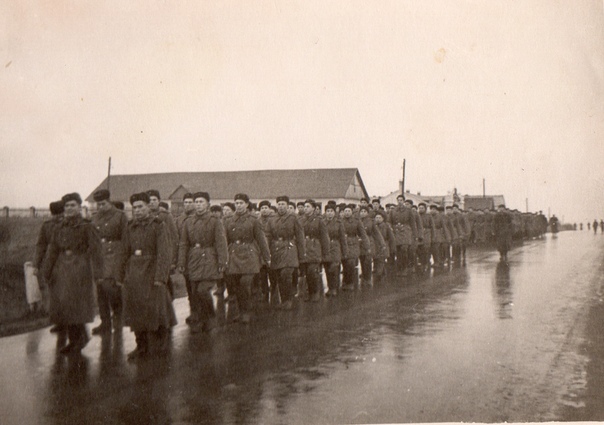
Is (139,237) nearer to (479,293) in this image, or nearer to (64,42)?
(64,42)

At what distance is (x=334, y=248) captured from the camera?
10.9m

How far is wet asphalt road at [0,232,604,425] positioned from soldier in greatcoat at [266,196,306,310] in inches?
33.8

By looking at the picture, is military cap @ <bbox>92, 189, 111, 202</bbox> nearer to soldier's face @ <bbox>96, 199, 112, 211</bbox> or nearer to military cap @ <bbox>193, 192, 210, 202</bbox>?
soldier's face @ <bbox>96, 199, 112, 211</bbox>

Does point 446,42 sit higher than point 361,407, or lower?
higher

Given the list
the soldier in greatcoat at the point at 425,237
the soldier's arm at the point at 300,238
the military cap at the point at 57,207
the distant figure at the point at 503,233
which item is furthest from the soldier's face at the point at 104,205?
the distant figure at the point at 503,233

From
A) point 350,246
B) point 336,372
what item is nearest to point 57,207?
point 336,372

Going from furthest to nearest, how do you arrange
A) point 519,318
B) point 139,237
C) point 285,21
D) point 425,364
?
point 519,318 < point 285,21 < point 139,237 < point 425,364

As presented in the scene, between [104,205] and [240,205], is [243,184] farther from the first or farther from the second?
[104,205]

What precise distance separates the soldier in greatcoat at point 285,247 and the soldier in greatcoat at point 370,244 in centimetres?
335

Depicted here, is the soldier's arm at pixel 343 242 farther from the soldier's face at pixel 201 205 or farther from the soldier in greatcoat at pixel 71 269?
the soldier in greatcoat at pixel 71 269

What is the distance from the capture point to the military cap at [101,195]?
276 inches

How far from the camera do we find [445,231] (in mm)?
16438

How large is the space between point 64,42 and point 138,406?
4.07 metres

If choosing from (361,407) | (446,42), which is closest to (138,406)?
(361,407)
